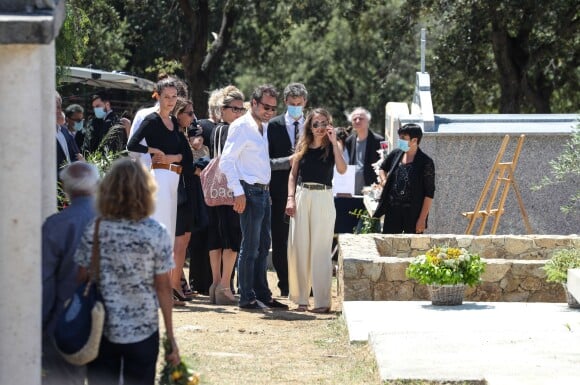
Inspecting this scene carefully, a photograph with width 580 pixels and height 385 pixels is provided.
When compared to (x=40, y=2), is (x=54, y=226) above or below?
below

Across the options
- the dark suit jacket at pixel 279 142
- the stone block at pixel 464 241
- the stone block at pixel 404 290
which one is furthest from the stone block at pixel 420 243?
the dark suit jacket at pixel 279 142

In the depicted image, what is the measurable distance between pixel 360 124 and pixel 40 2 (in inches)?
366

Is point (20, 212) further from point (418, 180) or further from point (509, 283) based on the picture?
point (418, 180)

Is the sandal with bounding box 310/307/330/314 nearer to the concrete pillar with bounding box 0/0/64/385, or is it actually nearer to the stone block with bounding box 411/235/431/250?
the stone block with bounding box 411/235/431/250

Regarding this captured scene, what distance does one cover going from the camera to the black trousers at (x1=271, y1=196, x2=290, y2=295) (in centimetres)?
1149

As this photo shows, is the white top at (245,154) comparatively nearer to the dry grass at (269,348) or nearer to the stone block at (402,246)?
the dry grass at (269,348)

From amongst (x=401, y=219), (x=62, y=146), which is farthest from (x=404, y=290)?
(x=62, y=146)

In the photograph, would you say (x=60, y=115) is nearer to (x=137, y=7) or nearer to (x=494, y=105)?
(x=137, y=7)

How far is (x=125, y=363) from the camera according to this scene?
5.60 metres

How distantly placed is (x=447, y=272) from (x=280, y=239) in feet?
7.43

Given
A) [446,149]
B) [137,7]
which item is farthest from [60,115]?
[137,7]

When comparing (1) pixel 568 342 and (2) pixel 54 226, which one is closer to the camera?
(2) pixel 54 226

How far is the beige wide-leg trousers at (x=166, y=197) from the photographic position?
398 inches

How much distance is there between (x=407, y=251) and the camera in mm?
11836
